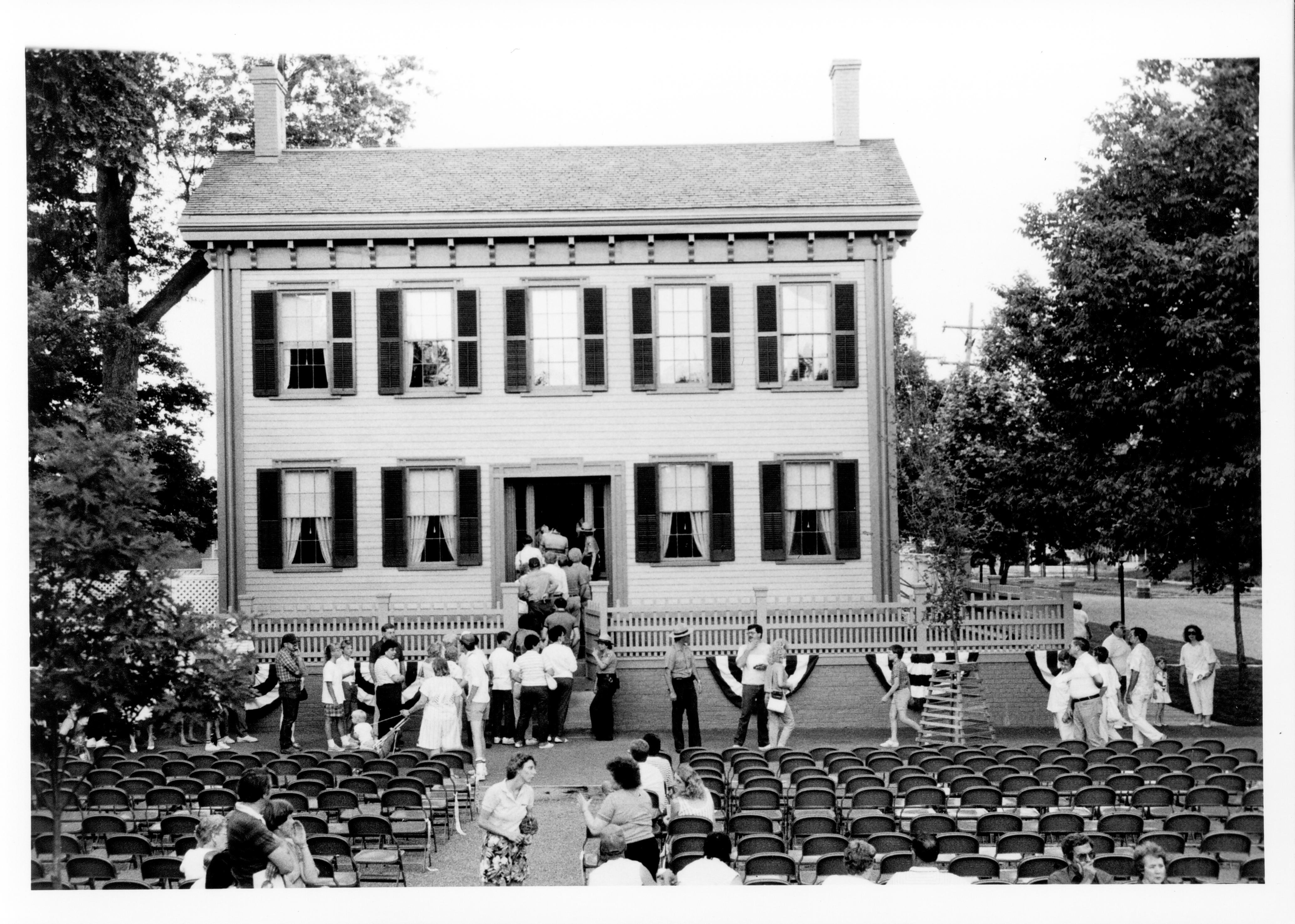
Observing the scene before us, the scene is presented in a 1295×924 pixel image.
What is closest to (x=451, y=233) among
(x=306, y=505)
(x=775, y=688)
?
(x=306, y=505)

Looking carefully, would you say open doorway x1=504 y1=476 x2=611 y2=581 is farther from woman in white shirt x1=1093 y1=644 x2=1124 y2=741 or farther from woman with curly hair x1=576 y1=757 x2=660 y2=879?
woman with curly hair x1=576 y1=757 x2=660 y2=879

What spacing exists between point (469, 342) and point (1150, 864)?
50.6ft

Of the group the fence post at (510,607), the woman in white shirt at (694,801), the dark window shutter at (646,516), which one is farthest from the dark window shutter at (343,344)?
the woman in white shirt at (694,801)

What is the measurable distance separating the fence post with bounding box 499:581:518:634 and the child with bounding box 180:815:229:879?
31.9 feet

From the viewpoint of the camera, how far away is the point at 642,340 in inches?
861

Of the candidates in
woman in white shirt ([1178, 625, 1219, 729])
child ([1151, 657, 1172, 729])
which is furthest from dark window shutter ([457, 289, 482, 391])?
woman in white shirt ([1178, 625, 1219, 729])

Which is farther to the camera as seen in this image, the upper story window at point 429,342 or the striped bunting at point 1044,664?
the upper story window at point 429,342

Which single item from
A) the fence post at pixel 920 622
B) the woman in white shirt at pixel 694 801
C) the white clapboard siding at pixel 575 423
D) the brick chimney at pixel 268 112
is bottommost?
the woman in white shirt at pixel 694 801

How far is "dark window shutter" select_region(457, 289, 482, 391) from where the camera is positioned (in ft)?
71.6

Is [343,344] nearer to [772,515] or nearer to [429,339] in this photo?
[429,339]

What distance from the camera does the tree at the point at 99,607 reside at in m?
10.7

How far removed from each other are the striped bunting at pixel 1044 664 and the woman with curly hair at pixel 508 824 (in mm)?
11665

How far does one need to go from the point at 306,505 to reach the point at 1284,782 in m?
15.3

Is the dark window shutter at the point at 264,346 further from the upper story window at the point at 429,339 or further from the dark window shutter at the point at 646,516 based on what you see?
the dark window shutter at the point at 646,516
